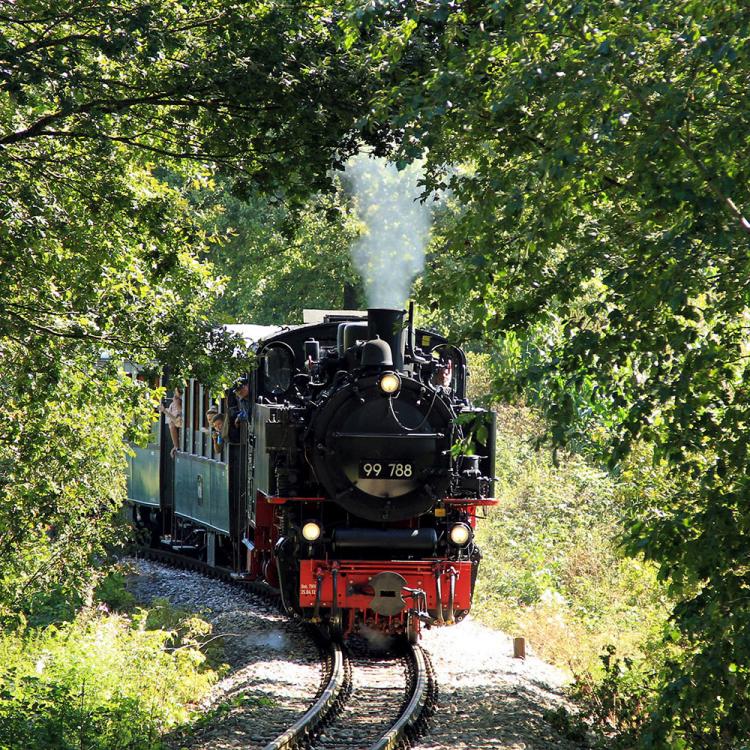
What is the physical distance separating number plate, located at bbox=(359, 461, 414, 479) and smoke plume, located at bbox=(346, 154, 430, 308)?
2373mm

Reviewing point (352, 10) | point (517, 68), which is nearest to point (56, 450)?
point (352, 10)

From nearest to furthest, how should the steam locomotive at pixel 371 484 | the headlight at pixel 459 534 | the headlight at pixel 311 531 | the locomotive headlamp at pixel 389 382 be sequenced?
the locomotive headlamp at pixel 389 382
the steam locomotive at pixel 371 484
the headlight at pixel 311 531
the headlight at pixel 459 534

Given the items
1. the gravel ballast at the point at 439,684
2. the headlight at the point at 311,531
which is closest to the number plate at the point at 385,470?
the headlight at the point at 311,531

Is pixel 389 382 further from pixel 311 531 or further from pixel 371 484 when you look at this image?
pixel 311 531

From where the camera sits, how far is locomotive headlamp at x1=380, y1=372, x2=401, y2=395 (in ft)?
34.3

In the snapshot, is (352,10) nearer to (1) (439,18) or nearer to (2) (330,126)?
(1) (439,18)

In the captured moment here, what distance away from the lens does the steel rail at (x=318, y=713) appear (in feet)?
25.6

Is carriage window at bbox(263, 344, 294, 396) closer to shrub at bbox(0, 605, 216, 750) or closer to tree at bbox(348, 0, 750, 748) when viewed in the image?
shrub at bbox(0, 605, 216, 750)

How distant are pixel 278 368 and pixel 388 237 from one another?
1.89m

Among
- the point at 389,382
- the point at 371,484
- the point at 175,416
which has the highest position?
the point at 389,382

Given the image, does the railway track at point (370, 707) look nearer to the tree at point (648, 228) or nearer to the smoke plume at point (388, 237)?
the tree at point (648, 228)

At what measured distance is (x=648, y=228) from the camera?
598 centimetres

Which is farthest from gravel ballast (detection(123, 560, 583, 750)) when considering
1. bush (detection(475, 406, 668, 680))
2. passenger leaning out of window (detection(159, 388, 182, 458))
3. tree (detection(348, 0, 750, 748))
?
passenger leaning out of window (detection(159, 388, 182, 458))

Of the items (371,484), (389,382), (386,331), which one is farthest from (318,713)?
(386,331)
